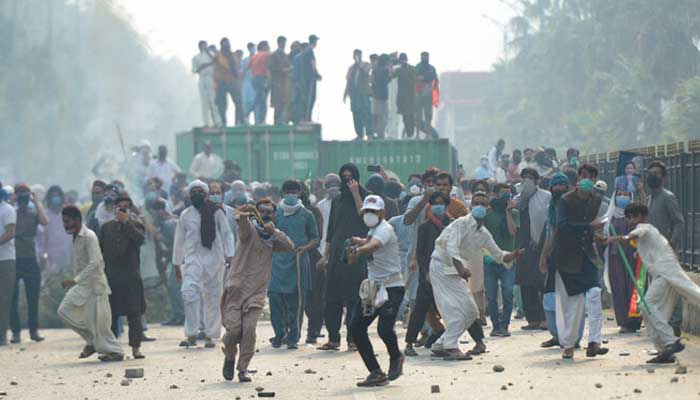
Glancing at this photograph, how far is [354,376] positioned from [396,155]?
1481cm

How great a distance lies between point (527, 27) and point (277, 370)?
7545 centimetres

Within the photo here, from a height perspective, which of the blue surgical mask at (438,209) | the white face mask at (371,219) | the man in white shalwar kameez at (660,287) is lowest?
the man in white shalwar kameez at (660,287)

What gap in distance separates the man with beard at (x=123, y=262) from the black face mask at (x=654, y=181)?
4968mm

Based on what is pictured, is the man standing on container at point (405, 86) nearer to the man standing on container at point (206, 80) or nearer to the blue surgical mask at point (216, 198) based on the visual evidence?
the man standing on container at point (206, 80)

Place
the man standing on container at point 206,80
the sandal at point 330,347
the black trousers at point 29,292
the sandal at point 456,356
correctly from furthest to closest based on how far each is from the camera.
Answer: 1. the man standing on container at point 206,80
2. the black trousers at point 29,292
3. the sandal at point 330,347
4. the sandal at point 456,356

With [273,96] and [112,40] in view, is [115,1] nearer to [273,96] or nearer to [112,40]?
[112,40]

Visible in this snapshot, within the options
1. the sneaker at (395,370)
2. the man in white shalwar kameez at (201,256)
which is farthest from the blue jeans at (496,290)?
the sneaker at (395,370)

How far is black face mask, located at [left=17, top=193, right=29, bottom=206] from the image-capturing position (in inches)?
744

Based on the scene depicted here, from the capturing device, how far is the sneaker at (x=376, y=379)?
12.2 m

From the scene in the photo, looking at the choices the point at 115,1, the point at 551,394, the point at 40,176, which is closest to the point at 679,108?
the point at 551,394

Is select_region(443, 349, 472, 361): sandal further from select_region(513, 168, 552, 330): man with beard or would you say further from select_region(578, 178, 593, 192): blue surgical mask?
select_region(513, 168, 552, 330): man with beard

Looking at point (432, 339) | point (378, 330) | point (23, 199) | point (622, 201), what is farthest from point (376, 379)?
point (23, 199)

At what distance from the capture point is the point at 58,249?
22.1 meters

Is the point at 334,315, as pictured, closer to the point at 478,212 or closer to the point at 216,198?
the point at 216,198
